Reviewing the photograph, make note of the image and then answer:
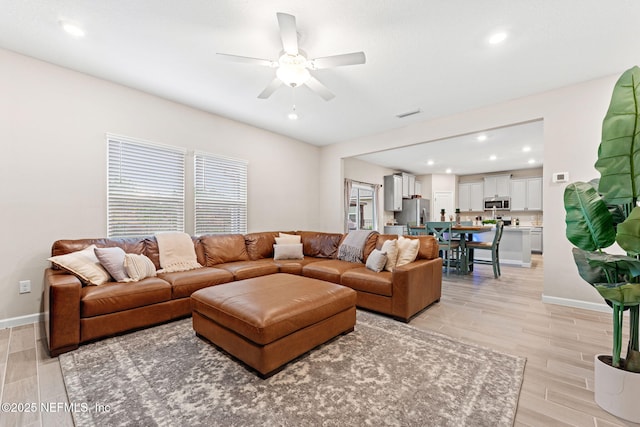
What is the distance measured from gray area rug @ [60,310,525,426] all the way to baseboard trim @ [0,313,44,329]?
1169 millimetres

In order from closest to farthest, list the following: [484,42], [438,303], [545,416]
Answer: [545,416], [484,42], [438,303]

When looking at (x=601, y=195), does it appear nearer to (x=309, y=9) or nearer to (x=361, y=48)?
(x=361, y=48)

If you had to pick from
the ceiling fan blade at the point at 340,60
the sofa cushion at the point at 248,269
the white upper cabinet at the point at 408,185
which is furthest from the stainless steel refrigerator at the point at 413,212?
the ceiling fan blade at the point at 340,60

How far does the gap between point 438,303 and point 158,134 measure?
4528mm

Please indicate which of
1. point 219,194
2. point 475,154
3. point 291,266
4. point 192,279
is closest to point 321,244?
point 291,266

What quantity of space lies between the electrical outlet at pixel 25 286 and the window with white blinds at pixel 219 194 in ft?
5.96

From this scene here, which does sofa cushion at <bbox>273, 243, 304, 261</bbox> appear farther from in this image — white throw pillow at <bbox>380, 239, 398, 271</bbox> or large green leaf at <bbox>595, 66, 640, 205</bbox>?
large green leaf at <bbox>595, 66, 640, 205</bbox>

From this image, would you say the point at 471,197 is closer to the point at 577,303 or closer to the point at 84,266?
the point at 577,303

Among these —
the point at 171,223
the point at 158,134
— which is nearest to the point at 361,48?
the point at 158,134

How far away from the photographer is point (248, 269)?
347cm

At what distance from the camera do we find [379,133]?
16.9 ft

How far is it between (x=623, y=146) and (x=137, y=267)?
12.9 feet

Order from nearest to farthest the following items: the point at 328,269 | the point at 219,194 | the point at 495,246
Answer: the point at 328,269 → the point at 219,194 → the point at 495,246

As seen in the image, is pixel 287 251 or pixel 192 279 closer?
pixel 192 279
